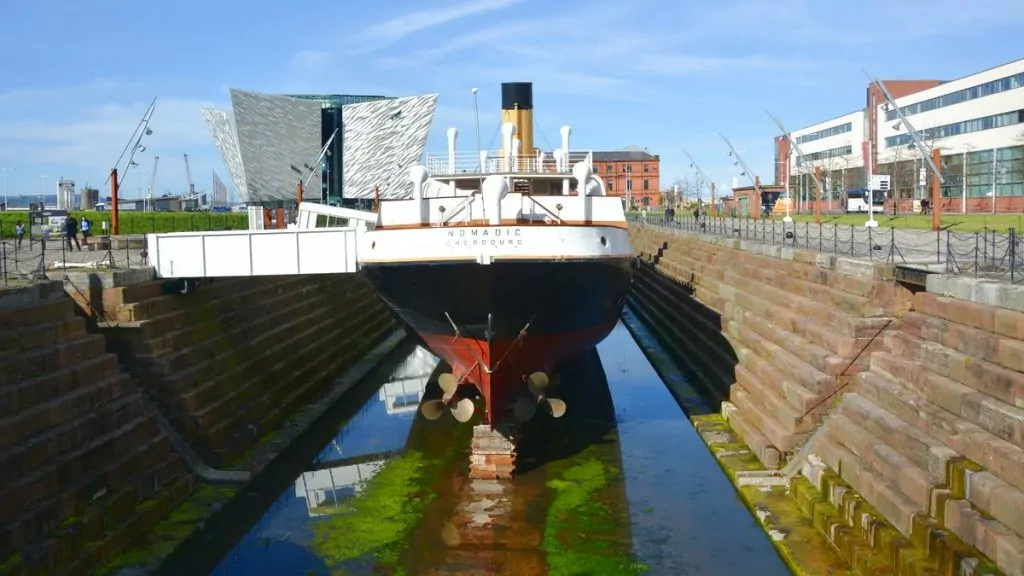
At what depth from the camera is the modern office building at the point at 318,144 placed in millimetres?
77188

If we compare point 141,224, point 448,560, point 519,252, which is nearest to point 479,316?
point 519,252

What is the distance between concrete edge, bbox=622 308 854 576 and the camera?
1258 centimetres

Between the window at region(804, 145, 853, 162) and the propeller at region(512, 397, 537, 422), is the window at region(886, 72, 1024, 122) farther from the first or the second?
the propeller at region(512, 397, 537, 422)

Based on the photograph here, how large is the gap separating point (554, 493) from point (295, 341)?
1125 centimetres

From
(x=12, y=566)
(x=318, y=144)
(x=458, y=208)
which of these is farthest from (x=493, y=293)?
(x=318, y=144)

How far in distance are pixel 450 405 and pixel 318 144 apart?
2673 inches

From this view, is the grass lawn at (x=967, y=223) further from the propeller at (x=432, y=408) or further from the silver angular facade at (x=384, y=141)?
the silver angular facade at (x=384, y=141)

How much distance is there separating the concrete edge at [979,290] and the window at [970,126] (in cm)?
5433

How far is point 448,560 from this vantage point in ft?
44.7

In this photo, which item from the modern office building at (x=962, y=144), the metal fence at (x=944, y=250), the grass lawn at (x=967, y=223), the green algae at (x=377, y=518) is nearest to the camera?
the green algae at (x=377, y=518)

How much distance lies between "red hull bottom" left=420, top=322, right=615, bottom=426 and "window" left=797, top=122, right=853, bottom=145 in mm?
82061

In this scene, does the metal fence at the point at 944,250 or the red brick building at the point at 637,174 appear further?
the red brick building at the point at 637,174

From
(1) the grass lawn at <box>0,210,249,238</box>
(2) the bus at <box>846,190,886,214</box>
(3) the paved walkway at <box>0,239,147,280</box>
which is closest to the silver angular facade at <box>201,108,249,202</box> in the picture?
(1) the grass lawn at <box>0,210,249,238</box>

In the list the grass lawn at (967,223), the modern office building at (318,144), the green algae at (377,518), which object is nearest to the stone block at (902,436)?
the green algae at (377,518)
